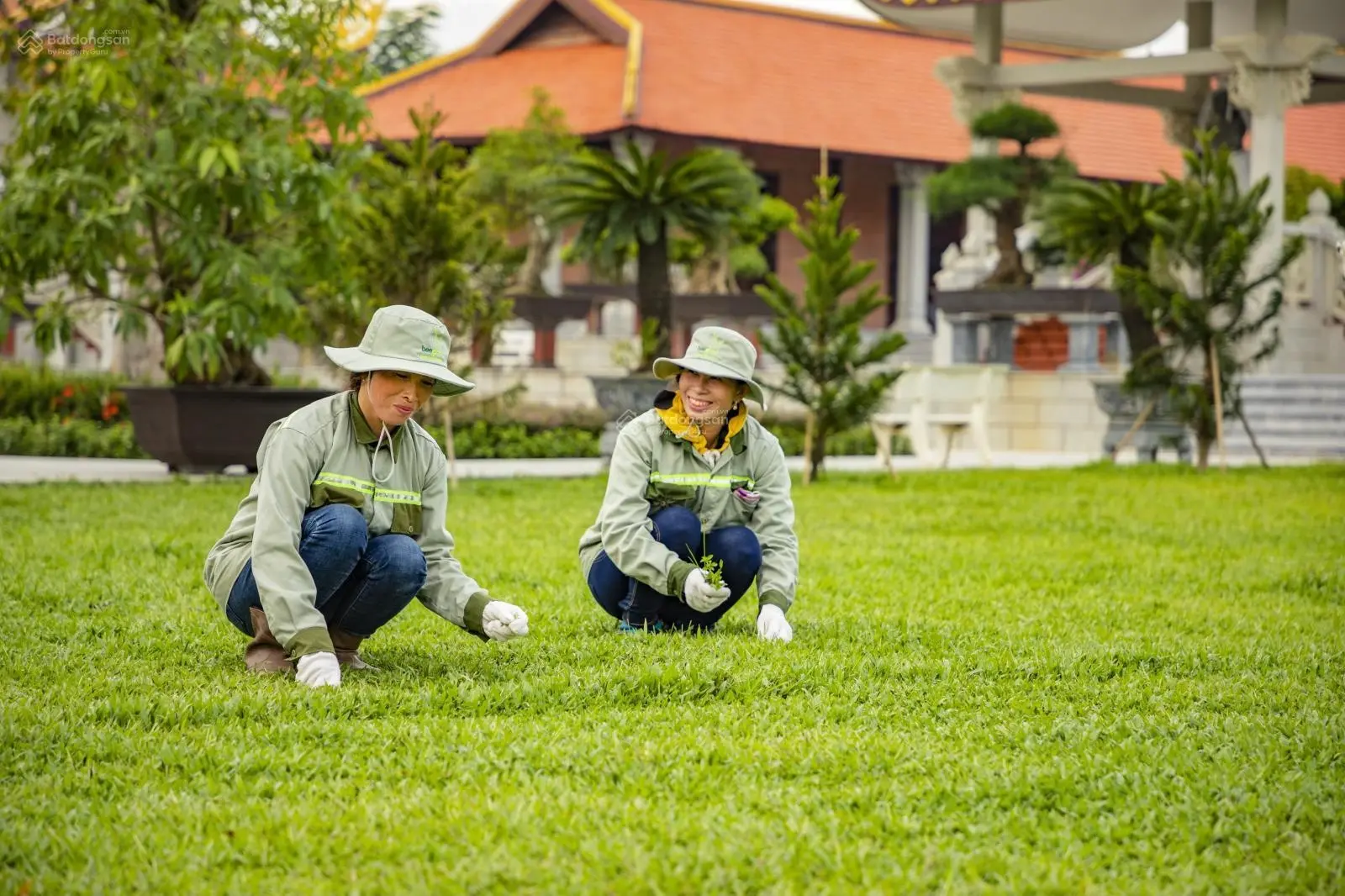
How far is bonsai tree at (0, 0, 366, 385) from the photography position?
10.4m

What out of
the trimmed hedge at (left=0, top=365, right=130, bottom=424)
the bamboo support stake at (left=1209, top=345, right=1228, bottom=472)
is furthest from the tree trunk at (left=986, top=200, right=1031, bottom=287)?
the trimmed hedge at (left=0, top=365, right=130, bottom=424)

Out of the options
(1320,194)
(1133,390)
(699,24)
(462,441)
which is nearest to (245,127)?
(462,441)

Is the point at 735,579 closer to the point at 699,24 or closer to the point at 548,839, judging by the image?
the point at 548,839

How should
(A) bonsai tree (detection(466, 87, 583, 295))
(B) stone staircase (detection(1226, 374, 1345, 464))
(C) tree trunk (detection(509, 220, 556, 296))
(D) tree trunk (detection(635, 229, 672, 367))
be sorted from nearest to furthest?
(D) tree trunk (detection(635, 229, 672, 367))
(B) stone staircase (detection(1226, 374, 1345, 464))
(A) bonsai tree (detection(466, 87, 583, 295))
(C) tree trunk (detection(509, 220, 556, 296))

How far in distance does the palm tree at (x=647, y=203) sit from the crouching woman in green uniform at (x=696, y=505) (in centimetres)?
803

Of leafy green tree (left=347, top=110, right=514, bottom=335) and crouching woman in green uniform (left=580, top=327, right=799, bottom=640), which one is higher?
leafy green tree (left=347, top=110, right=514, bottom=335)

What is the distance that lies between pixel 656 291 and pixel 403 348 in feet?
32.2

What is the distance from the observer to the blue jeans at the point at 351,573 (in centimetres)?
422

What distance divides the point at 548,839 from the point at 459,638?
2.35 meters

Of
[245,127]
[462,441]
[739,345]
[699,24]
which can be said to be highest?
[699,24]

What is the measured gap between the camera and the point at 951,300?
19812mm

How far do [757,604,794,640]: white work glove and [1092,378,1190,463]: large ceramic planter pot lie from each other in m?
10.8

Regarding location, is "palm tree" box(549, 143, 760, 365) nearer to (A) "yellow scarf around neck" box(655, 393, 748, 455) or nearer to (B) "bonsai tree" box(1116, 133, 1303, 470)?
(B) "bonsai tree" box(1116, 133, 1303, 470)

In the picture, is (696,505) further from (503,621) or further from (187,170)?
(187,170)
